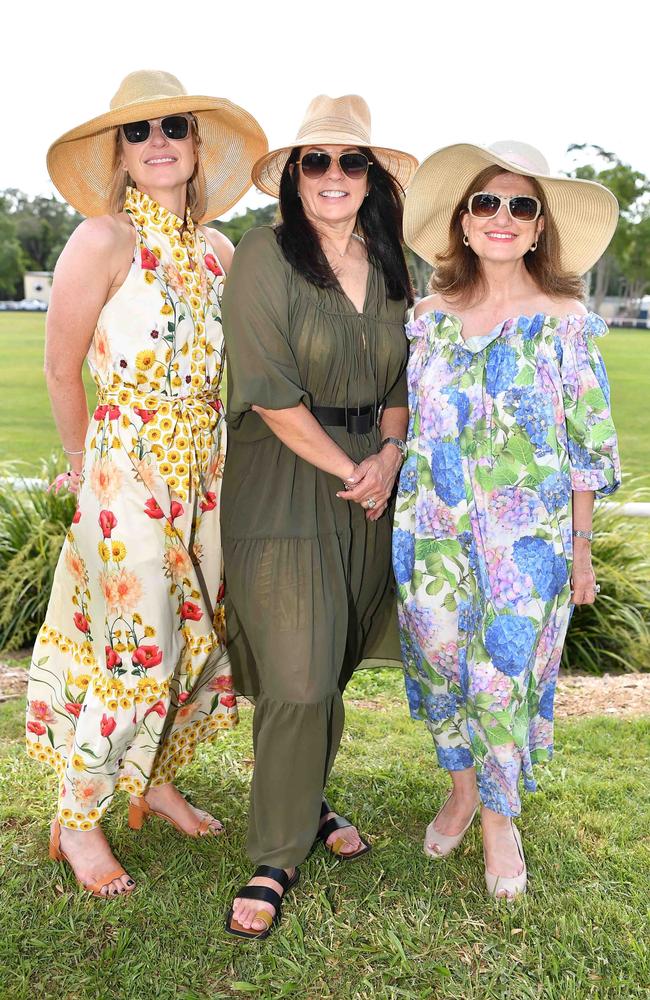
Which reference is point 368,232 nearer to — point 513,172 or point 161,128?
point 513,172

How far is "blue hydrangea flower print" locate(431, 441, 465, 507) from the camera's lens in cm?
268

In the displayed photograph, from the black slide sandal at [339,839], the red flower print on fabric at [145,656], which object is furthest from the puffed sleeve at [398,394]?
the black slide sandal at [339,839]

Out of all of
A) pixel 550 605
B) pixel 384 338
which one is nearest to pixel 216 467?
pixel 384 338

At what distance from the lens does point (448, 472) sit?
8.80 ft

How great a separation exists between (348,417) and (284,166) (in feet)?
2.50

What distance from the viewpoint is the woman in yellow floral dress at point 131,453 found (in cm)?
266

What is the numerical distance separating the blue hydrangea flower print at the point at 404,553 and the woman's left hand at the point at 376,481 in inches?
3.6

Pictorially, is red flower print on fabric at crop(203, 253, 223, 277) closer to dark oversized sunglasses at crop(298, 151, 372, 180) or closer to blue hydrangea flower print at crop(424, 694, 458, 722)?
dark oversized sunglasses at crop(298, 151, 372, 180)

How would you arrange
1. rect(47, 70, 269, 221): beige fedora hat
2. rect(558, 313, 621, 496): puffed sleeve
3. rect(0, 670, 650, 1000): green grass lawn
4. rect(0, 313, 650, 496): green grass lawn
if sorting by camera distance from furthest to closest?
rect(0, 313, 650, 496): green grass lawn < rect(47, 70, 269, 221): beige fedora hat < rect(558, 313, 621, 496): puffed sleeve < rect(0, 670, 650, 1000): green grass lawn

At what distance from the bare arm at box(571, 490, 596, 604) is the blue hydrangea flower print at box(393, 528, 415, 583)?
463 mm

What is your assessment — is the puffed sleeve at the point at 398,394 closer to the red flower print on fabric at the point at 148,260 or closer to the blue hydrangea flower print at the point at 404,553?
the blue hydrangea flower print at the point at 404,553

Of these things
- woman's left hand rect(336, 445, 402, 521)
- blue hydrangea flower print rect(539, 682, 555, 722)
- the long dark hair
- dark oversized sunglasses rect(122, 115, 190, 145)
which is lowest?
blue hydrangea flower print rect(539, 682, 555, 722)

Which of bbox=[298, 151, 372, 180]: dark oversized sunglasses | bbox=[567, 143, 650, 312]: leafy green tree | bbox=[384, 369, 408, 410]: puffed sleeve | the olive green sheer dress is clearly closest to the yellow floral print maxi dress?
the olive green sheer dress

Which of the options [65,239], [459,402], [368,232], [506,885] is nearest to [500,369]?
[459,402]
